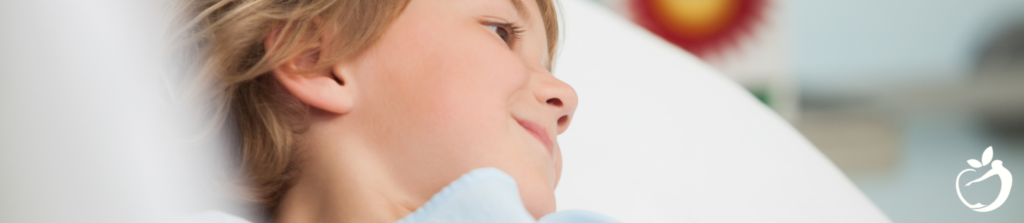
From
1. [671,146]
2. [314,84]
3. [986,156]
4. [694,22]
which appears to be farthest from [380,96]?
[986,156]

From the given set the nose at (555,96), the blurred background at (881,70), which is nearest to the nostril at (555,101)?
the nose at (555,96)

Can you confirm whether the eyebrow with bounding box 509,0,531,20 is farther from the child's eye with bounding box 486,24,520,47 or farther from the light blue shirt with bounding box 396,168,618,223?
the light blue shirt with bounding box 396,168,618,223

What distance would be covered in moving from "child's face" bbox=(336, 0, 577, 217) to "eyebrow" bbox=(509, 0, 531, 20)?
2 cm

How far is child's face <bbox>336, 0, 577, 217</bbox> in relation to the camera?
369 millimetres

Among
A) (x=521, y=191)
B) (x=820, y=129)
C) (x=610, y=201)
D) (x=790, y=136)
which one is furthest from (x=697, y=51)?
(x=521, y=191)

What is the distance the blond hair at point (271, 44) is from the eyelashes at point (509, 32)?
2.3 inches

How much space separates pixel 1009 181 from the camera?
2.97 feet

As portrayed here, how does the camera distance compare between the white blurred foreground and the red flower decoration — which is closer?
the white blurred foreground

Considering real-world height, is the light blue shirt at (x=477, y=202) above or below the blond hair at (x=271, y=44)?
below

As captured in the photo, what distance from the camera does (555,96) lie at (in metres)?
0.42

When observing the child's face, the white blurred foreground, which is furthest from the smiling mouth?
the white blurred foreground

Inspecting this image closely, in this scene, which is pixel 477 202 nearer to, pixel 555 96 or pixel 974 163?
pixel 555 96

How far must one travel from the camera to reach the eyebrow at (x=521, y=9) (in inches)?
16.7

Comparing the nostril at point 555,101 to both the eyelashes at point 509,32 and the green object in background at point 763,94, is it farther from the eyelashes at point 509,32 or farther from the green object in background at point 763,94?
the green object in background at point 763,94
